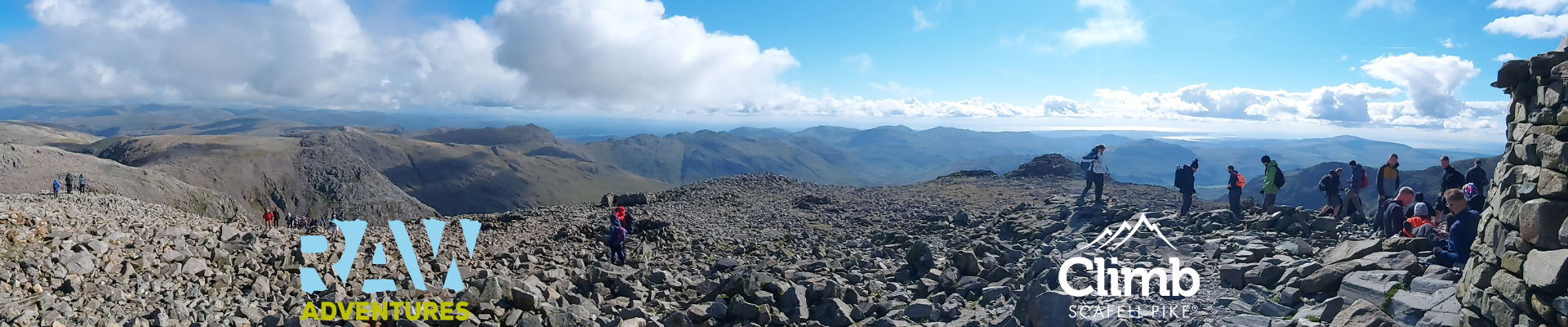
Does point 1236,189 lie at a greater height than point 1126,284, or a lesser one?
greater

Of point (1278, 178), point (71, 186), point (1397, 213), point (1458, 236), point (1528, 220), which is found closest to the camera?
point (1528, 220)

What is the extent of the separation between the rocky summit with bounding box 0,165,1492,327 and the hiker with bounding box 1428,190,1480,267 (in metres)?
0.35

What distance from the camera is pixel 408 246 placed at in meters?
16.7

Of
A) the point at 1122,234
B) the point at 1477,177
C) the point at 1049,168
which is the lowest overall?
the point at 1049,168

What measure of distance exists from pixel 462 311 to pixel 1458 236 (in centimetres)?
1406

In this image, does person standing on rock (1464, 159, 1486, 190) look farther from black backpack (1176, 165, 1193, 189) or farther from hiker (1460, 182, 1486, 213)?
black backpack (1176, 165, 1193, 189)

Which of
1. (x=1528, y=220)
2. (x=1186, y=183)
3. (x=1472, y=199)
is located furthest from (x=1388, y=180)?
(x=1528, y=220)

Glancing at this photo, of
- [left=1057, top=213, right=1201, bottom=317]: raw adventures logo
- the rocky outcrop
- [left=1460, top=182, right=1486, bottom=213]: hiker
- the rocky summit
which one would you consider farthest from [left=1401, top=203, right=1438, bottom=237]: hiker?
the rocky outcrop

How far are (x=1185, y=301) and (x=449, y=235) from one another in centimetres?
1917

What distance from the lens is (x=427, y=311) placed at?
10023 mm

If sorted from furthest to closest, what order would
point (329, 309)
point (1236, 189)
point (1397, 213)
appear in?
point (1236, 189) < point (1397, 213) < point (329, 309)

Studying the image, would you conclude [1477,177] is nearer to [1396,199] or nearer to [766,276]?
[1396,199]

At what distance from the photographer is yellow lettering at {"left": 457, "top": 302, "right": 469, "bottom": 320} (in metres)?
9.73

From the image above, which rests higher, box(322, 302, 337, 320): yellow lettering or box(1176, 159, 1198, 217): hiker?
box(1176, 159, 1198, 217): hiker
